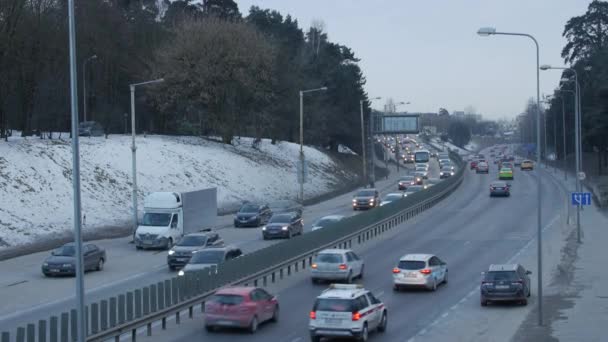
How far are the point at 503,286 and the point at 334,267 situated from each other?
6.82 m

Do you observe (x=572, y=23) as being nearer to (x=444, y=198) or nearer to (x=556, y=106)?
(x=556, y=106)

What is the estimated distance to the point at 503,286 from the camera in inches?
1163

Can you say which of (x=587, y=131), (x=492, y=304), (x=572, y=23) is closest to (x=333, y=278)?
(x=492, y=304)

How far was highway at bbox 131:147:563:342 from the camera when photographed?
25394 millimetres

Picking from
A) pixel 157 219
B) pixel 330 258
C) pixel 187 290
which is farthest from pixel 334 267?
pixel 157 219

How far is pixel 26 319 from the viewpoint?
27.5 metres

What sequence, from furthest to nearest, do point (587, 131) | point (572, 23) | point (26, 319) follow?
point (572, 23) → point (587, 131) → point (26, 319)

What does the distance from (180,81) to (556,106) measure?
201ft

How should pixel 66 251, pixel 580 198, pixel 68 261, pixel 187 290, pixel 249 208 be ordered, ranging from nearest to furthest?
1. pixel 187 290
2. pixel 68 261
3. pixel 66 251
4. pixel 580 198
5. pixel 249 208

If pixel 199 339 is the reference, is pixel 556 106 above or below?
above

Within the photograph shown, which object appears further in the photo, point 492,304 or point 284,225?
point 284,225

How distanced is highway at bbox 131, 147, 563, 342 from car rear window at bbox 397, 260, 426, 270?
3.11ft

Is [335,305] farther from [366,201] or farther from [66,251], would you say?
[366,201]

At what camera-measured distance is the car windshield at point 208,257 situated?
32781 millimetres
